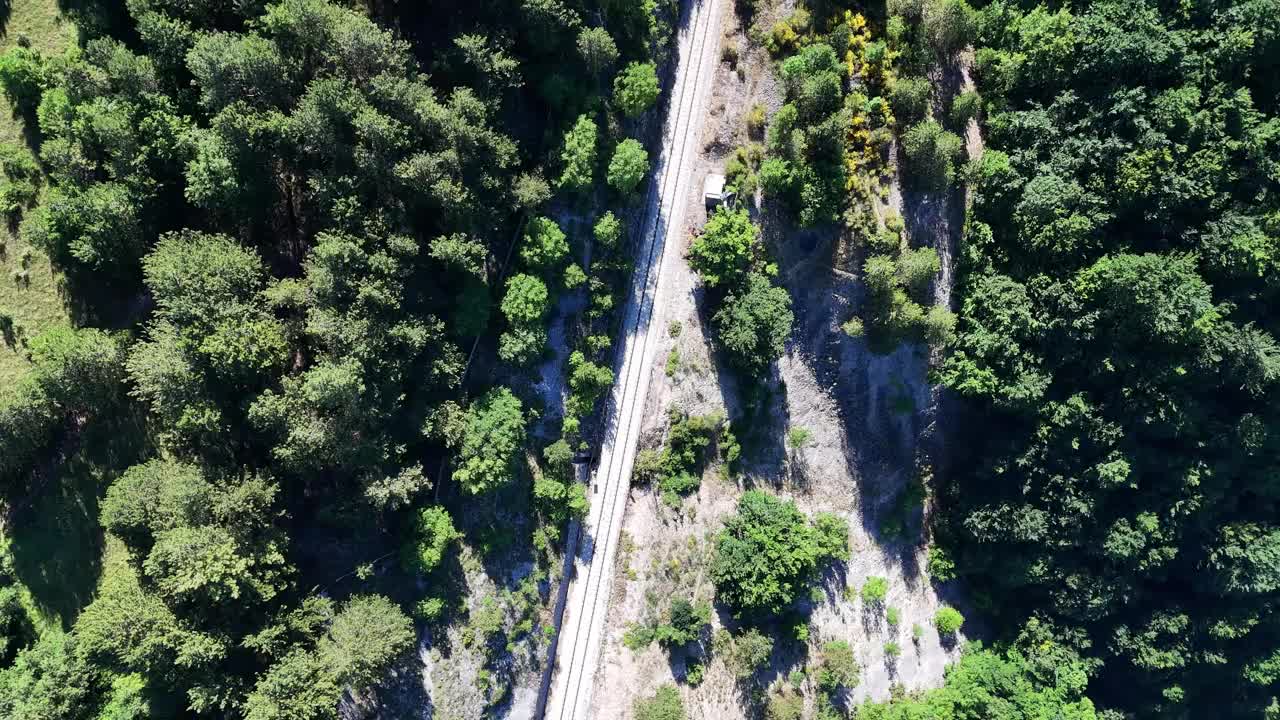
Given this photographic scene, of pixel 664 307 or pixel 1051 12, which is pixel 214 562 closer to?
pixel 664 307

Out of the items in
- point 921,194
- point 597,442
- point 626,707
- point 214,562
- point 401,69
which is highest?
point 921,194

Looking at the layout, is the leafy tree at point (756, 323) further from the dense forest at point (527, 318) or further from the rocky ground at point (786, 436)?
the rocky ground at point (786, 436)

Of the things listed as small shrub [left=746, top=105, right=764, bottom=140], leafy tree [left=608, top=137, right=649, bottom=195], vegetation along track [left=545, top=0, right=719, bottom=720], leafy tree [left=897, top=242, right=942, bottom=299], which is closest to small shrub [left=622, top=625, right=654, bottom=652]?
vegetation along track [left=545, top=0, right=719, bottom=720]

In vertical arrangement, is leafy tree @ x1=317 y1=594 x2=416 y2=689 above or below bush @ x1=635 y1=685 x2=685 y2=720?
above

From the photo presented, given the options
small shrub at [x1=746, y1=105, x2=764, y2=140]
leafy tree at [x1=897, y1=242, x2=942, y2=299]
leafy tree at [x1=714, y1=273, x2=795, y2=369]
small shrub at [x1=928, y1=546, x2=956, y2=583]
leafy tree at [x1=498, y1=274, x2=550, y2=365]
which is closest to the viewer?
leafy tree at [x1=498, y1=274, x2=550, y2=365]

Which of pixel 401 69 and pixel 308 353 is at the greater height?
pixel 401 69

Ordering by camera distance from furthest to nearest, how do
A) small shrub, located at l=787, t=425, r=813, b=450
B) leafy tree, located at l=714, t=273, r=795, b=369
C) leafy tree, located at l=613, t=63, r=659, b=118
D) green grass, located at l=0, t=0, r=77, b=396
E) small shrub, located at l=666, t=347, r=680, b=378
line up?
small shrub, located at l=787, t=425, r=813, b=450
small shrub, located at l=666, t=347, r=680, b=378
leafy tree, located at l=714, t=273, r=795, b=369
leafy tree, located at l=613, t=63, r=659, b=118
green grass, located at l=0, t=0, r=77, b=396

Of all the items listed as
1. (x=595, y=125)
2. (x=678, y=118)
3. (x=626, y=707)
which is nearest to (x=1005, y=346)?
(x=678, y=118)

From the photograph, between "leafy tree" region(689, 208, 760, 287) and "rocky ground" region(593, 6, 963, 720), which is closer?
"leafy tree" region(689, 208, 760, 287)

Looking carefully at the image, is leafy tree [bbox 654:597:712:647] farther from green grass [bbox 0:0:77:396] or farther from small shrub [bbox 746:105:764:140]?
green grass [bbox 0:0:77:396]
